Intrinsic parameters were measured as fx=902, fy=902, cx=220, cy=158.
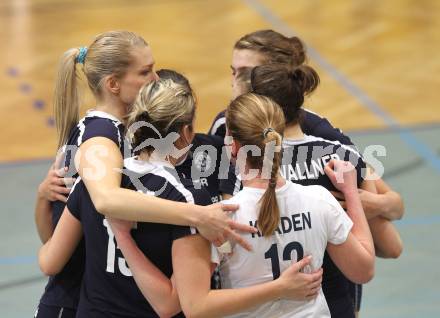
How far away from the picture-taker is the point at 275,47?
11.4 feet

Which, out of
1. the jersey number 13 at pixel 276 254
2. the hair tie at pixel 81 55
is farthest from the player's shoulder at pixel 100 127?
the jersey number 13 at pixel 276 254

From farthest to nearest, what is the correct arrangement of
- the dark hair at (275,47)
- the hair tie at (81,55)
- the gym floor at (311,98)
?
the gym floor at (311,98) < the dark hair at (275,47) < the hair tie at (81,55)

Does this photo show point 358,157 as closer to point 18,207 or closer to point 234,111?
point 234,111

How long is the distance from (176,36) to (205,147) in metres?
6.13

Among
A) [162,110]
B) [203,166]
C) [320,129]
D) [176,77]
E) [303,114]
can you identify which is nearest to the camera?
[162,110]

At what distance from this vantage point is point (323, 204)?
267cm

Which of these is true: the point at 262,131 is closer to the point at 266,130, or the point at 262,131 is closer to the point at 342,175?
the point at 266,130

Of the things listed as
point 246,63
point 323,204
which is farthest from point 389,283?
point 323,204

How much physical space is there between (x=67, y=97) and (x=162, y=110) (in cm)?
68

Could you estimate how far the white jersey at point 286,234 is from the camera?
2.65 m

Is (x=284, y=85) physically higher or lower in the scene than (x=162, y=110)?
higher

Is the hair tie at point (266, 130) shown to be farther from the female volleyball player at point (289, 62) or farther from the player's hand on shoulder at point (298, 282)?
the female volleyball player at point (289, 62)

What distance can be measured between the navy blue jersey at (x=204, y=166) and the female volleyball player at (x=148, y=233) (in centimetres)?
33

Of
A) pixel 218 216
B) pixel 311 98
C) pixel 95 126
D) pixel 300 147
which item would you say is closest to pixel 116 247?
pixel 218 216
